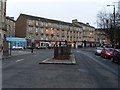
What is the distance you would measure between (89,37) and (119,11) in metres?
111

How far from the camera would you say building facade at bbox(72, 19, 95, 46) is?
153825 millimetres

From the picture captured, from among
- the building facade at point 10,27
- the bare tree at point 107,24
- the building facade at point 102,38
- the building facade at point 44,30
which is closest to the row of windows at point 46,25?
the building facade at point 44,30

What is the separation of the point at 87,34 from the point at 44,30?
149 feet

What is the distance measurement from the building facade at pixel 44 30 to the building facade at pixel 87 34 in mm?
5736

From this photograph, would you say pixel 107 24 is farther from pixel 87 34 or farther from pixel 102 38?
pixel 87 34

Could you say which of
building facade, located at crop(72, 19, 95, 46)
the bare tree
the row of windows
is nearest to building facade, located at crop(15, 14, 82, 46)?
the row of windows

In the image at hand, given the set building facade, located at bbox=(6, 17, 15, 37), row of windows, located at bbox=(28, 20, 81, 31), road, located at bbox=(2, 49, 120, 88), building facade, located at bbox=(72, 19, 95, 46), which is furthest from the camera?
building facade, located at bbox=(72, 19, 95, 46)

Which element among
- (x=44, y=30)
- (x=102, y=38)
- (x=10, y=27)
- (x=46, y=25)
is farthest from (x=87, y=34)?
(x=10, y=27)

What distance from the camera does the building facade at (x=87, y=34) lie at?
15382cm

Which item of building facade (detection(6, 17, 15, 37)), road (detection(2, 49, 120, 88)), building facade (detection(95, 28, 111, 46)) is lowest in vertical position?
road (detection(2, 49, 120, 88))

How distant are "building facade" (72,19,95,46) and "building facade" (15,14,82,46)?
5.74m

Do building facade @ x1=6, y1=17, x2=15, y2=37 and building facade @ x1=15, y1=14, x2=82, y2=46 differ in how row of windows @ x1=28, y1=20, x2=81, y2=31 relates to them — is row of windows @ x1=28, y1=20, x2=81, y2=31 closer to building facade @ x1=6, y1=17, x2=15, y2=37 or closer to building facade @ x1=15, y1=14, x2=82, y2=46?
building facade @ x1=15, y1=14, x2=82, y2=46

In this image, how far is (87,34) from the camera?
161 m

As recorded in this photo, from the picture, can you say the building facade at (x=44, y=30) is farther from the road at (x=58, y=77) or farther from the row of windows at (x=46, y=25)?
the road at (x=58, y=77)
